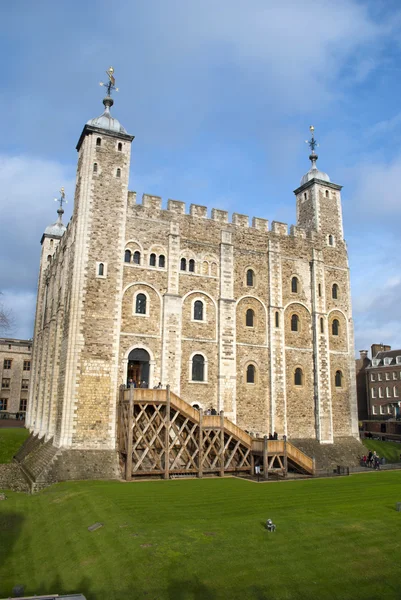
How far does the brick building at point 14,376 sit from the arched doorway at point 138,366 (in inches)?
1117

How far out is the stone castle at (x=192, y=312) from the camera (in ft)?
85.6

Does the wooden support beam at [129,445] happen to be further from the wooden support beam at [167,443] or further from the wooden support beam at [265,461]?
the wooden support beam at [265,461]

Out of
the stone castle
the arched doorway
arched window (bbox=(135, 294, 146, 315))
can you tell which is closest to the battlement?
the stone castle

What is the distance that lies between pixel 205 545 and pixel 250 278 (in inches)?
859

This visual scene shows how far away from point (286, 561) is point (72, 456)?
14.7m

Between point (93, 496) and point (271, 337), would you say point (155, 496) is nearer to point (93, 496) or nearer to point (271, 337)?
point (93, 496)

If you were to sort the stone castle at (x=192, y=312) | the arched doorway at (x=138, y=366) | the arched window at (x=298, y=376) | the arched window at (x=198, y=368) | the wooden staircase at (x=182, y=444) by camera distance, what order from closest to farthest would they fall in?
the wooden staircase at (x=182, y=444), the stone castle at (x=192, y=312), the arched doorway at (x=138, y=366), the arched window at (x=198, y=368), the arched window at (x=298, y=376)

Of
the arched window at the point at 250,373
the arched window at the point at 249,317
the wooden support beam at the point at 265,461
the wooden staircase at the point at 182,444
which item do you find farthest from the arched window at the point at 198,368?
the wooden support beam at the point at 265,461

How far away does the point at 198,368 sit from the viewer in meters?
29.4

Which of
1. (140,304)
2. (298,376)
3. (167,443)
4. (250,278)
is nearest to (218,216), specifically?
(250,278)

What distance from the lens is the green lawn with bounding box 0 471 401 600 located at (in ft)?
34.7

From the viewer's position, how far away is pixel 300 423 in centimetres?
3198

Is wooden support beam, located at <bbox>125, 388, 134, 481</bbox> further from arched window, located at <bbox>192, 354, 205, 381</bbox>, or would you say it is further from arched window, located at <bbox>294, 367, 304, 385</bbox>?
arched window, located at <bbox>294, 367, 304, 385</bbox>

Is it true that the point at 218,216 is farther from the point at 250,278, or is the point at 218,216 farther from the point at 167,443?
the point at 167,443
